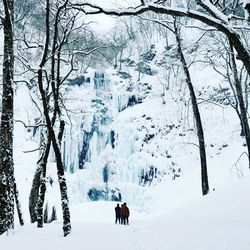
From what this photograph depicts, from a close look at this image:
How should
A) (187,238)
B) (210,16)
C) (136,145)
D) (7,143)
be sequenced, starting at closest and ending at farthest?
(210,16), (187,238), (7,143), (136,145)

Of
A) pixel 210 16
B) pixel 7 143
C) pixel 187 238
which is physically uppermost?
pixel 210 16

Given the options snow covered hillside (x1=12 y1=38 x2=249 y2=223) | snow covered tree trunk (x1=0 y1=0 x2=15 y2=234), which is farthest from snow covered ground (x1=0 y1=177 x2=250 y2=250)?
snow covered hillside (x1=12 y1=38 x2=249 y2=223)

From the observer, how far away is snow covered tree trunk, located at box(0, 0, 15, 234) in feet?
27.3

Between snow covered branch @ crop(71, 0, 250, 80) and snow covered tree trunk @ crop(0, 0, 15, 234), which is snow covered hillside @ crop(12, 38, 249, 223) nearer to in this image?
snow covered tree trunk @ crop(0, 0, 15, 234)

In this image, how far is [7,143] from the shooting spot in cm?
866

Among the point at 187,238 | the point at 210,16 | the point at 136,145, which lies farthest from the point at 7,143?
the point at 136,145

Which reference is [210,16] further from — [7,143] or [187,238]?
[7,143]

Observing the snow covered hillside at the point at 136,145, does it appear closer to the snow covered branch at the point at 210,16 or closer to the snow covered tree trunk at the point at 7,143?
the snow covered tree trunk at the point at 7,143

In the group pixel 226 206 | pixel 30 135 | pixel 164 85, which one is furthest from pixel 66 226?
pixel 164 85

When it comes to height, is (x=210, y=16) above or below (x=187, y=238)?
above

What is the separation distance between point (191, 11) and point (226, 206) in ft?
27.0

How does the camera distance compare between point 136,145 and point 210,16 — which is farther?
point 136,145

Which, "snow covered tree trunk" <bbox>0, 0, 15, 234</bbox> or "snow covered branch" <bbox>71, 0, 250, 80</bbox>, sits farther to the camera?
"snow covered tree trunk" <bbox>0, 0, 15, 234</bbox>

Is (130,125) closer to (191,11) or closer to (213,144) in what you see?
(213,144)
